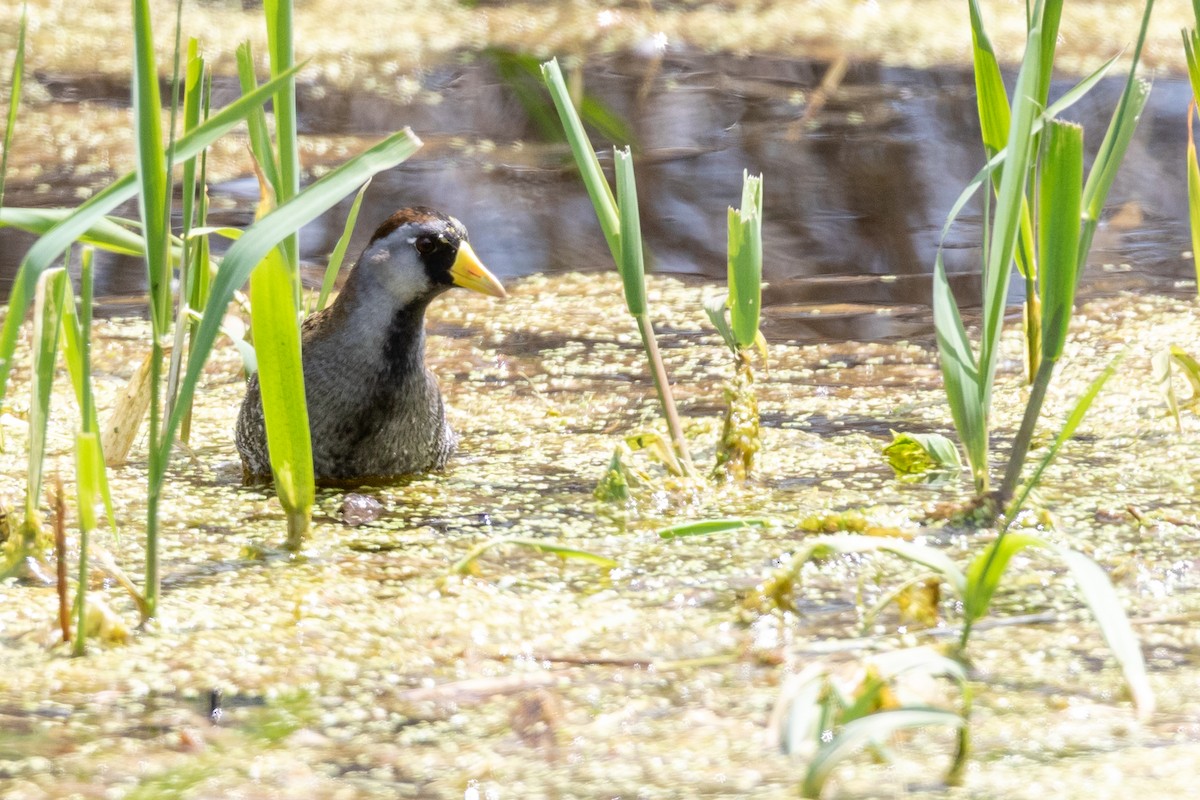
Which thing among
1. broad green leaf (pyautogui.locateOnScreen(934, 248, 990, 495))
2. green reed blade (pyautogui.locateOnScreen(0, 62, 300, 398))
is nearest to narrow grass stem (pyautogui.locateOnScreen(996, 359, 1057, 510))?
broad green leaf (pyautogui.locateOnScreen(934, 248, 990, 495))

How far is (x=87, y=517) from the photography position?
6.15 feet

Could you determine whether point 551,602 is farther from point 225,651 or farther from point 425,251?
point 425,251

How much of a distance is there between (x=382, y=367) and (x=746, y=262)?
3.11ft

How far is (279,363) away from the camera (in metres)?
2.27

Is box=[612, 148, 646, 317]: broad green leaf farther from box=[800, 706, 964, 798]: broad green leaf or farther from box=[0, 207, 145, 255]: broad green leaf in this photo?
box=[800, 706, 964, 798]: broad green leaf

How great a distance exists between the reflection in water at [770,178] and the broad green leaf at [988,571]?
2612mm

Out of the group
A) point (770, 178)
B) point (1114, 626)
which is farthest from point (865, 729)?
point (770, 178)

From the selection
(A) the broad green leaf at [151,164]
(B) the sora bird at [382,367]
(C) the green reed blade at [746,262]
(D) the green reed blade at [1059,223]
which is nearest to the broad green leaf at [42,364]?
(A) the broad green leaf at [151,164]

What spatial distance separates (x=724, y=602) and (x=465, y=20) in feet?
21.6

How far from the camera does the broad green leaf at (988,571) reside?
176 cm

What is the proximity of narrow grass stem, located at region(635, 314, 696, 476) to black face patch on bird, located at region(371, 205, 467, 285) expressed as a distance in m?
0.72

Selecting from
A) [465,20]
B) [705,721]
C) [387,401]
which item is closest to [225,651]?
[705,721]

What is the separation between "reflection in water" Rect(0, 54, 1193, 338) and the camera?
5113mm

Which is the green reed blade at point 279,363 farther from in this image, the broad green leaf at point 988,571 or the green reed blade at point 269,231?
the broad green leaf at point 988,571
